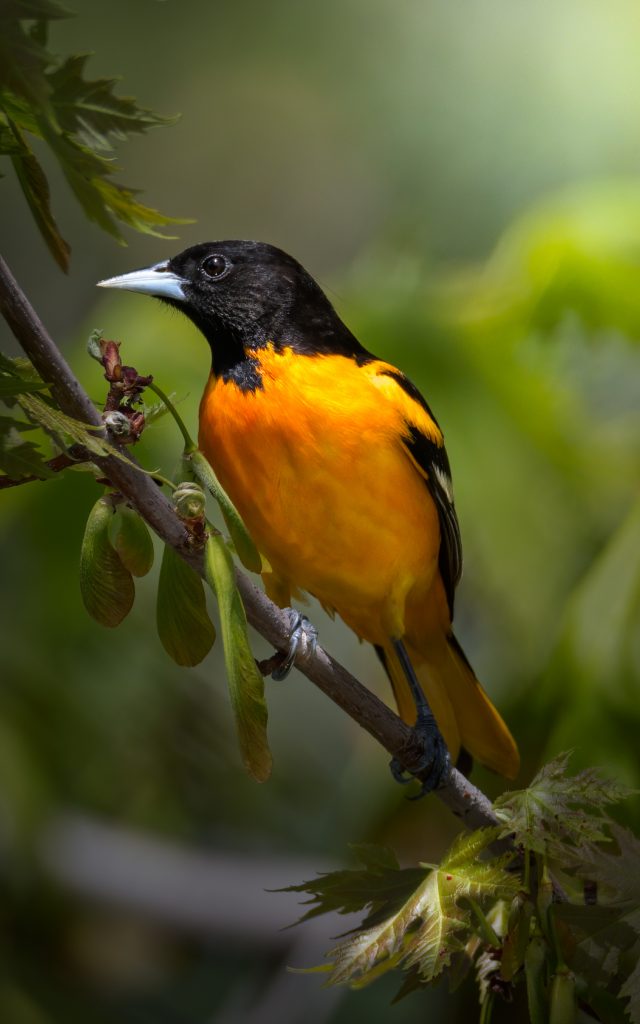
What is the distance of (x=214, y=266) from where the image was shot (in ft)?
8.43

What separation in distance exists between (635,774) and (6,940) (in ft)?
7.80

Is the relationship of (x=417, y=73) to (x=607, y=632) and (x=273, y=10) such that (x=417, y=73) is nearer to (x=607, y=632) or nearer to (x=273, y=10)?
(x=273, y=10)

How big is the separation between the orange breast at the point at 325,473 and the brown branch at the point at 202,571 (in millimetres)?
430

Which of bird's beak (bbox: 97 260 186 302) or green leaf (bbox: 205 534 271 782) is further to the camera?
bird's beak (bbox: 97 260 186 302)

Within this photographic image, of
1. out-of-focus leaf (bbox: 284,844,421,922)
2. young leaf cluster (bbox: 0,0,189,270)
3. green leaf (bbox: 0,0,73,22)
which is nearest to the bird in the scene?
out-of-focus leaf (bbox: 284,844,421,922)

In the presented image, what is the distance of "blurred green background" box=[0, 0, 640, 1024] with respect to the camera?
298cm

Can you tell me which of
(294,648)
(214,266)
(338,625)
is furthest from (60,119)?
(338,625)

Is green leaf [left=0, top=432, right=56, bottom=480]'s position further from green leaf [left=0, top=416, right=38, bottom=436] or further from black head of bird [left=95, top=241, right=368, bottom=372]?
black head of bird [left=95, top=241, right=368, bottom=372]

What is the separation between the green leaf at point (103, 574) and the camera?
55.3 inches

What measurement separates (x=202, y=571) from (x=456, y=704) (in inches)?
54.0

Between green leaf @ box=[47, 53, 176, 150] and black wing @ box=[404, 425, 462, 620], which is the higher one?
green leaf @ box=[47, 53, 176, 150]

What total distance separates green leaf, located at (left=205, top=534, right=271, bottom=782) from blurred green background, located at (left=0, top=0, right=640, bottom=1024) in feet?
3.04

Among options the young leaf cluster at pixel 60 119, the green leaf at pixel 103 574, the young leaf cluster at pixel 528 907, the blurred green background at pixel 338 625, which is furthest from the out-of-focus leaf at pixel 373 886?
the young leaf cluster at pixel 60 119

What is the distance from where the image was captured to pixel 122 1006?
443 centimetres
